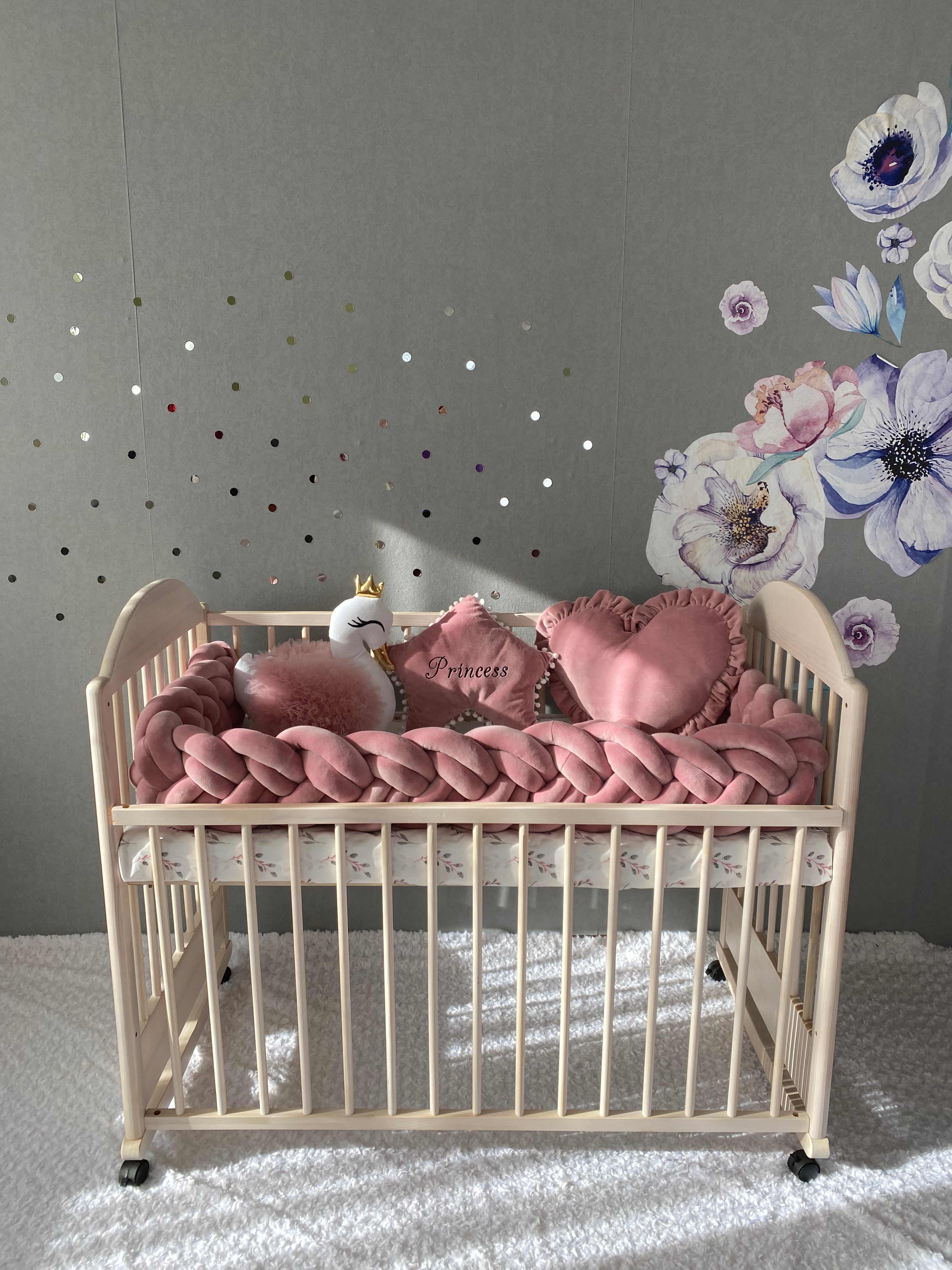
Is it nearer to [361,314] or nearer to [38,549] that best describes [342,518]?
[361,314]

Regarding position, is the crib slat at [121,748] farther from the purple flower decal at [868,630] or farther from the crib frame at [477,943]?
the purple flower decal at [868,630]

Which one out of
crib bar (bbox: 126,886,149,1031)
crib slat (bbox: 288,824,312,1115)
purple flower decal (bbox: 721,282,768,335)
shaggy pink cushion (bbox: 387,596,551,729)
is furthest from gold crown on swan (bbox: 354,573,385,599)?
purple flower decal (bbox: 721,282,768,335)

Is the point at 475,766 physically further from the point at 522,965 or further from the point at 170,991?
the point at 170,991

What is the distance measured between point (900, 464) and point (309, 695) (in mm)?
1318

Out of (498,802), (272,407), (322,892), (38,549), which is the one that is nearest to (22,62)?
(272,407)

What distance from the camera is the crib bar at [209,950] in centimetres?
131

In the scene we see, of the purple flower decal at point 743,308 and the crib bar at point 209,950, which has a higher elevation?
the purple flower decal at point 743,308

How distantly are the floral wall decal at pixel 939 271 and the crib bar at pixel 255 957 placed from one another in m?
1.67

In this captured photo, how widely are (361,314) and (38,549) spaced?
854mm

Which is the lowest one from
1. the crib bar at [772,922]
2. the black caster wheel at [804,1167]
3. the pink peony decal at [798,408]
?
the black caster wheel at [804,1167]

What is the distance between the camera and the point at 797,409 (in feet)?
6.07

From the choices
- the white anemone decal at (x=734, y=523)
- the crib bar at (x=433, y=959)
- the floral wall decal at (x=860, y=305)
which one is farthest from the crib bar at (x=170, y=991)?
the floral wall decal at (x=860, y=305)

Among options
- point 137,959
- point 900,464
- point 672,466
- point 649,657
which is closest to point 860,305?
point 900,464

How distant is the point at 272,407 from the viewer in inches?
72.6
